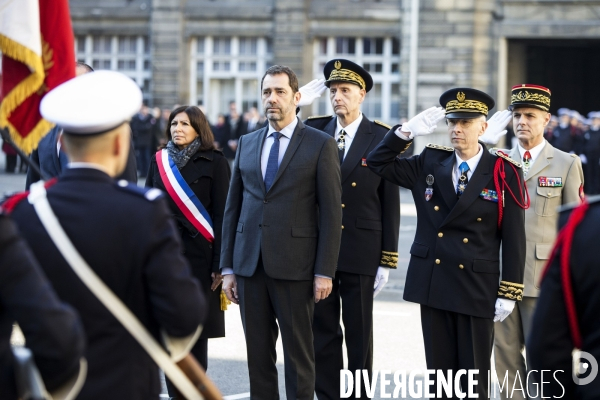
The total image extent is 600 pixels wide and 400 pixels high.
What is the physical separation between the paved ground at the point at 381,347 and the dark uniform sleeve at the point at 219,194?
3.63ft

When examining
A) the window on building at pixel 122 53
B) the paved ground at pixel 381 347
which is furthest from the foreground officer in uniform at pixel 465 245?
the window on building at pixel 122 53

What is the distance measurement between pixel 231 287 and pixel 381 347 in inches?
98.1

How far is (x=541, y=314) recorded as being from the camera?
3.12 m

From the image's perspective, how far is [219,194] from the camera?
6.68m

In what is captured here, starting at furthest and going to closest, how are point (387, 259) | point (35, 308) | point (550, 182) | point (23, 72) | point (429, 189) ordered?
1. point (387, 259)
2. point (550, 182)
3. point (429, 189)
4. point (23, 72)
5. point (35, 308)

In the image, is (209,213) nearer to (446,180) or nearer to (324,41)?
(446,180)

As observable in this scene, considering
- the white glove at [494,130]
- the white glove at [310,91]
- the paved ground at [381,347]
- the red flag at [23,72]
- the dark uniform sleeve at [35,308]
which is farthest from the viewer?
the white glove at [310,91]

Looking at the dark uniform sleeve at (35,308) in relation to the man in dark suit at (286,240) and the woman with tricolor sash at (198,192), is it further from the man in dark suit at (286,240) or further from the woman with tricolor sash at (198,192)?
the woman with tricolor sash at (198,192)

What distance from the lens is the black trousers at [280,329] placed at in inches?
232

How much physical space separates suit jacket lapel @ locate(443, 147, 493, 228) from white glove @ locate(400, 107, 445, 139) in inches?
15.2

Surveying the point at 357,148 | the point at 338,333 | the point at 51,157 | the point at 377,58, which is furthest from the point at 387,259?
the point at 377,58

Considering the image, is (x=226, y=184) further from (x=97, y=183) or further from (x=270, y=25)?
(x=270, y=25)

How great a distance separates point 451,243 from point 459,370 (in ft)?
2.33

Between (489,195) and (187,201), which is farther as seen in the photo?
(187,201)
